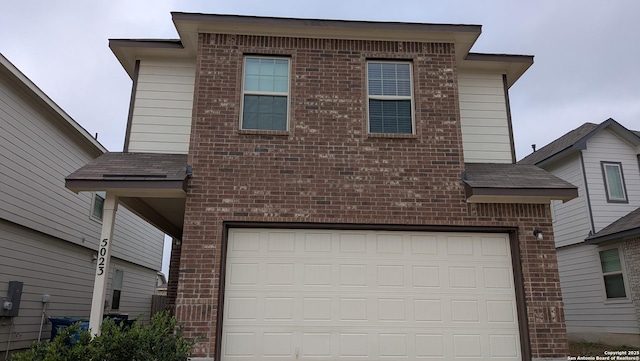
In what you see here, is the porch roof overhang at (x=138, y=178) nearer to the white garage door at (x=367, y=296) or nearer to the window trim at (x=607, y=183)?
the white garage door at (x=367, y=296)

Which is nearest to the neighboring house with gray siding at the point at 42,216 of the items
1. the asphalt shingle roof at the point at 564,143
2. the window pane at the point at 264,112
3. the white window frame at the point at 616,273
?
the window pane at the point at 264,112

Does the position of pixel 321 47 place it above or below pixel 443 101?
above

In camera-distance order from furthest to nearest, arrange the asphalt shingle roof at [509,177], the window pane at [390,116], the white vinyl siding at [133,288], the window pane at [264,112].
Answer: the white vinyl siding at [133,288] → the window pane at [390,116] → the window pane at [264,112] → the asphalt shingle roof at [509,177]

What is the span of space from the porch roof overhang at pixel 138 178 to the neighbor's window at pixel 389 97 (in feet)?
11.1

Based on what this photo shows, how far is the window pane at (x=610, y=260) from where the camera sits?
13477mm

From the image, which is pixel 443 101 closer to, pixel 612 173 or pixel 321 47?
pixel 321 47

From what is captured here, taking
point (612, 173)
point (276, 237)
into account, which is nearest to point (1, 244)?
point (276, 237)

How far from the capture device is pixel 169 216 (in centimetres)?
974

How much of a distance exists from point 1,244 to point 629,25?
28979 millimetres

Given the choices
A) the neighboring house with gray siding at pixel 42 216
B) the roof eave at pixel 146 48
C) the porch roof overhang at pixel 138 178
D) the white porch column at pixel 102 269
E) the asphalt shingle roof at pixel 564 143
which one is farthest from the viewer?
the asphalt shingle roof at pixel 564 143

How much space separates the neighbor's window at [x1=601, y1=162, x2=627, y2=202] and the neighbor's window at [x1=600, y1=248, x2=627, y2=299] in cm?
181

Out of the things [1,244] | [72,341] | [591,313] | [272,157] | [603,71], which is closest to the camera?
[72,341]

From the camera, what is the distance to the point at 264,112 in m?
8.00

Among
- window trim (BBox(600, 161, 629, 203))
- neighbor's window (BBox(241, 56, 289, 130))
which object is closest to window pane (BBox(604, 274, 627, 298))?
window trim (BBox(600, 161, 629, 203))
